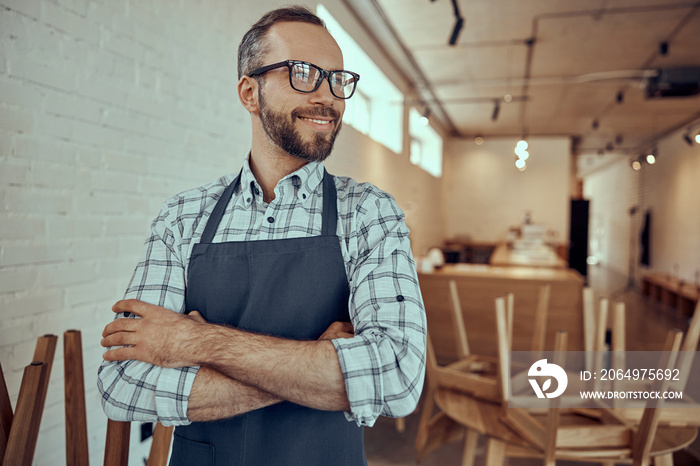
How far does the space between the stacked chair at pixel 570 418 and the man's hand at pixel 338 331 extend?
91 centimetres

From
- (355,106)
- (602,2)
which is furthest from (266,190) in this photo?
(602,2)

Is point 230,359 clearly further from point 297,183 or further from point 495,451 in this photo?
point 495,451

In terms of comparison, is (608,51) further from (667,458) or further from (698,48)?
(667,458)

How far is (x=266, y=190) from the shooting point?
4.06ft

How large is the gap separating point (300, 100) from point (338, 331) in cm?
53

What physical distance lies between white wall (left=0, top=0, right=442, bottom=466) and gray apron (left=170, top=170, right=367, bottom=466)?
902 millimetres

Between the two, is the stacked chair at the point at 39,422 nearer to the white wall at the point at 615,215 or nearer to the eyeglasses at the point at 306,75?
the eyeglasses at the point at 306,75

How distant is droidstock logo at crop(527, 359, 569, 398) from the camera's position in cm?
205

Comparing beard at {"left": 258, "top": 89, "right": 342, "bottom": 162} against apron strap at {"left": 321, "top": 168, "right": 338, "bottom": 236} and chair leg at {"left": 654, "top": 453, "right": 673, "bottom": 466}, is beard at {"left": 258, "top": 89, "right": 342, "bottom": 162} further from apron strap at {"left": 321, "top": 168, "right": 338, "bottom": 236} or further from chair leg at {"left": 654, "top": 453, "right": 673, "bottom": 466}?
chair leg at {"left": 654, "top": 453, "right": 673, "bottom": 466}

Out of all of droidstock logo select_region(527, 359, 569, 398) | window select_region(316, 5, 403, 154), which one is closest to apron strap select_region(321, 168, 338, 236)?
droidstock logo select_region(527, 359, 569, 398)

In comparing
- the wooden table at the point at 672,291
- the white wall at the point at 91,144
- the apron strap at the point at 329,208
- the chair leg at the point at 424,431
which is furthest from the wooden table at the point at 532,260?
the apron strap at the point at 329,208

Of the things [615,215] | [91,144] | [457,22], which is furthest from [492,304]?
[615,215]

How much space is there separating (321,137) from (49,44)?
46.8 inches

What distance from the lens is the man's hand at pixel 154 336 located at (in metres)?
0.98
